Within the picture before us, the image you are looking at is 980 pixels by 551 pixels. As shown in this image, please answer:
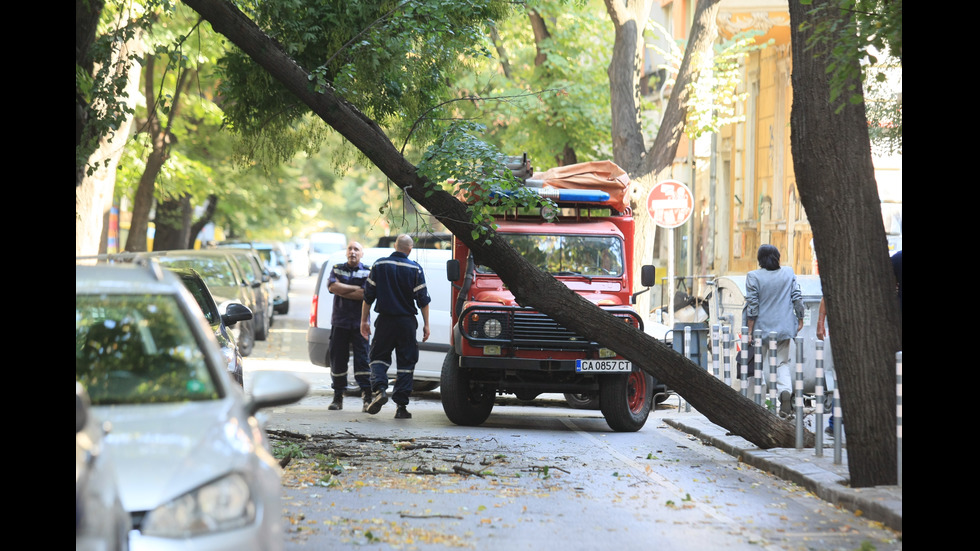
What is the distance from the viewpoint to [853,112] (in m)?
8.78

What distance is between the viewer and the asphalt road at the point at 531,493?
23.0 ft

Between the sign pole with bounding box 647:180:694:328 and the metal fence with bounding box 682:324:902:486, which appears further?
the sign pole with bounding box 647:180:694:328

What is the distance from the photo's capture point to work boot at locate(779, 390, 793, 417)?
12.7 m

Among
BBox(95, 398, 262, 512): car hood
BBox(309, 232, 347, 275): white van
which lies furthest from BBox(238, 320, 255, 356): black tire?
BBox(309, 232, 347, 275): white van

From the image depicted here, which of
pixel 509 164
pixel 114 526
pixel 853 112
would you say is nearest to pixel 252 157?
pixel 509 164

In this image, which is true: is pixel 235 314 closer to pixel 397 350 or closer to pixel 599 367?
pixel 397 350

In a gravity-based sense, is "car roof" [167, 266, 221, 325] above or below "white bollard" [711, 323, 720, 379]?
above

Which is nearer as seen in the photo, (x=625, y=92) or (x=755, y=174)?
(x=625, y=92)

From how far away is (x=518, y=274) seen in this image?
1130cm

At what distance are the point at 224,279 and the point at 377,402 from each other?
29.0 feet

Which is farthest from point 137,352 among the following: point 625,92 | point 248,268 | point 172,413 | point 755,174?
point 755,174

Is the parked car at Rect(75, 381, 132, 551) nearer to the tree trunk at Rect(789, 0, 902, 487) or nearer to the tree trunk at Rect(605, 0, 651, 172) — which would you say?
the tree trunk at Rect(789, 0, 902, 487)

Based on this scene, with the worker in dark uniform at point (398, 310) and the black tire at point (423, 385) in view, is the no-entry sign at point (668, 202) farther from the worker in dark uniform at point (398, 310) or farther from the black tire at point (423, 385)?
the worker in dark uniform at point (398, 310)

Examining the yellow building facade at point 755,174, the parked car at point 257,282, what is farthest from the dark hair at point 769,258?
the parked car at point 257,282
